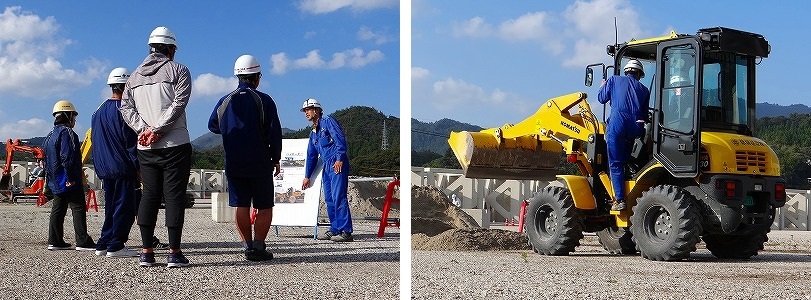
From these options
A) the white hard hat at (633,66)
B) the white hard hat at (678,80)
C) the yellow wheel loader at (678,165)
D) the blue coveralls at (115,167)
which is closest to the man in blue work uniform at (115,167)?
the blue coveralls at (115,167)

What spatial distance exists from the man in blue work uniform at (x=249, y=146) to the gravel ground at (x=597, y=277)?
107 cm

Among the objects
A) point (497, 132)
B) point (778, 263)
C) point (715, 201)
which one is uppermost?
point (497, 132)

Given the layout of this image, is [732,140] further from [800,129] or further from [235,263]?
[800,129]

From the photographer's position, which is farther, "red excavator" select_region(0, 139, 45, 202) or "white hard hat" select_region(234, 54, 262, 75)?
"red excavator" select_region(0, 139, 45, 202)

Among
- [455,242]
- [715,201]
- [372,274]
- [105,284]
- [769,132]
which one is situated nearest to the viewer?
[105,284]

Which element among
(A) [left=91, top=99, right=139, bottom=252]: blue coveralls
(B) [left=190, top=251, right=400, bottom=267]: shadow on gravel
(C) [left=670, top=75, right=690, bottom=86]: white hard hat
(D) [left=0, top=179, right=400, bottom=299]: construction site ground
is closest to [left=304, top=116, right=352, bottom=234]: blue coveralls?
(D) [left=0, top=179, right=400, bottom=299]: construction site ground

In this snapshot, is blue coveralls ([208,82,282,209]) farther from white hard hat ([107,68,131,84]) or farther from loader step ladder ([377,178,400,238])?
loader step ladder ([377,178,400,238])

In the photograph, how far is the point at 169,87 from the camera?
599cm

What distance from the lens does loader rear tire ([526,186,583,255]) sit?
923 centimetres

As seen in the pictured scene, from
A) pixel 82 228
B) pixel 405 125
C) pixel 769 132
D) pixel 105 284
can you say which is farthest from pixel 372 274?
pixel 769 132

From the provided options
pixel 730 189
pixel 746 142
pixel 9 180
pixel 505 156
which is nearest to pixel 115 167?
pixel 505 156

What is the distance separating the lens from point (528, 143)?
1059 cm

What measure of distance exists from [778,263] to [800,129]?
117ft

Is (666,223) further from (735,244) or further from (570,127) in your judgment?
(570,127)
